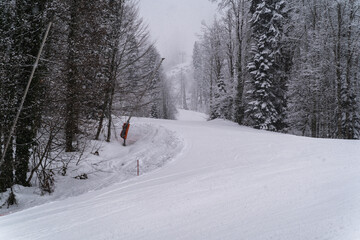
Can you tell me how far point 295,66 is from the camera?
21094 millimetres

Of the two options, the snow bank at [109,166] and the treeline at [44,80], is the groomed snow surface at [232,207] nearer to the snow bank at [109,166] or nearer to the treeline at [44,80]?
the snow bank at [109,166]

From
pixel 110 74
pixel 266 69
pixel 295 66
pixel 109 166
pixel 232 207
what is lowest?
pixel 109 166

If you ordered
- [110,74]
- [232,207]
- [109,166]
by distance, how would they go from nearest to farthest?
[232,207] < [109,166] < [110,74]

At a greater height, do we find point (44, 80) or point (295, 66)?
point (295, 66)

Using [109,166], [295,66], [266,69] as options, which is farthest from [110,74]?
[295,66]

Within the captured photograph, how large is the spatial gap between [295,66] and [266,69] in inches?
328

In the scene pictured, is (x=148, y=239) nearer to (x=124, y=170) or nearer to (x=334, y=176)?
(x=334, y=176)

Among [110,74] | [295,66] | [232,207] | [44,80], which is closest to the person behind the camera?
[232,207]

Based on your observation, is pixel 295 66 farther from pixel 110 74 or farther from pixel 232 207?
pixel 232 207

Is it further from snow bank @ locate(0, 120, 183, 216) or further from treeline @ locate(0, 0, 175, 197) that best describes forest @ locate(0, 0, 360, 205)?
snow bank @ locate(0, 120, 183, 216)

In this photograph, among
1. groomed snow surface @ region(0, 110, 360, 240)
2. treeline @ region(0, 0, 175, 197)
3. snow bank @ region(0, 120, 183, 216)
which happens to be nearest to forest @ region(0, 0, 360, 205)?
treeline @ region(0, 0, 175, 197)

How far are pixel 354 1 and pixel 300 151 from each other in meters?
15.9

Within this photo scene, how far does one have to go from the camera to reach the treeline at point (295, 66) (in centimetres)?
1556

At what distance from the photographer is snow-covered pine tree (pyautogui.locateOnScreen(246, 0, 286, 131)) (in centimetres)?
1510
